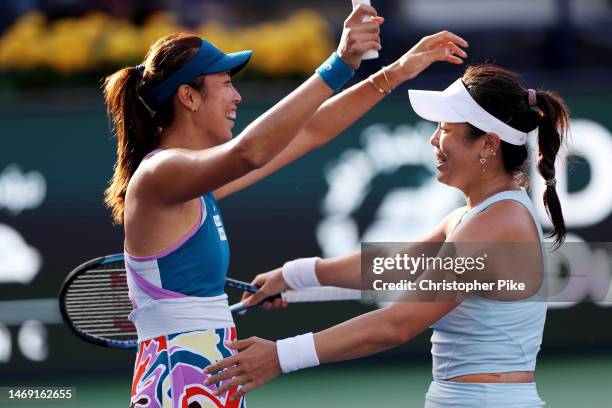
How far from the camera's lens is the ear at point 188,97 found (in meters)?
3.60

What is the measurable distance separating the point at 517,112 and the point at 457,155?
22cm

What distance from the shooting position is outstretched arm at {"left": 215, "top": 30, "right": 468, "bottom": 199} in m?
3.95

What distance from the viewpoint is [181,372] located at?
3.45 meters

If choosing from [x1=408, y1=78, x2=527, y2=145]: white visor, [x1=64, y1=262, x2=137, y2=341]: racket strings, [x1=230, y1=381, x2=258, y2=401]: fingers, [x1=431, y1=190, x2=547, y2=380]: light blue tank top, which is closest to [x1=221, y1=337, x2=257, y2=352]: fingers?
[x1=230, y1=381, x2=258, y2=401]: fingers

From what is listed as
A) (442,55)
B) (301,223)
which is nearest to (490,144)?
(442,55)

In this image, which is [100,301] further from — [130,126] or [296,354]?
[296,354]

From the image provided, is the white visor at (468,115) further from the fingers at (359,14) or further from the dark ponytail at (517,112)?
the fingers at (359,14)

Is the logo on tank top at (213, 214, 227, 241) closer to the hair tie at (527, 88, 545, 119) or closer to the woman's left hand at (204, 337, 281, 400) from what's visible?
the woman's left hand at (204, 337, 281, 400)

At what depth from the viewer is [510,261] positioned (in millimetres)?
3420

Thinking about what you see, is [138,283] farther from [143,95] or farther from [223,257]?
[143,95]

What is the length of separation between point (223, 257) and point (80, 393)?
3632mm

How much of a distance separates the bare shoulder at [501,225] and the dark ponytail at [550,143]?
0.22 meters

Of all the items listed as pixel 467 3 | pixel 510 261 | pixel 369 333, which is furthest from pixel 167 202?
pixel 467 3

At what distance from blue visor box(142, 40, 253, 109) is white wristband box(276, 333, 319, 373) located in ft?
2.79
